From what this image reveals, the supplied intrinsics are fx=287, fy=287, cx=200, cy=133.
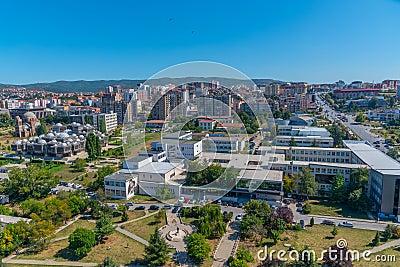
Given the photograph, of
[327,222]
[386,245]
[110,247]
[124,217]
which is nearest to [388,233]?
[386,245]

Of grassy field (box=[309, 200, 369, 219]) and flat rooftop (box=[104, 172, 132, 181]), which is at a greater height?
flat rooftop (box=[104, 172, 132, 181])

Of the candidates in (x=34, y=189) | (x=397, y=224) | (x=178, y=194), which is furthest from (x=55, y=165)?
(x=397, y=224)

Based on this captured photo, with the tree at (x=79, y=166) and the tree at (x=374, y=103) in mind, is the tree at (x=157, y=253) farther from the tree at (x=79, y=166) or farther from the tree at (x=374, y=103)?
the tree at (x=374, y=103)

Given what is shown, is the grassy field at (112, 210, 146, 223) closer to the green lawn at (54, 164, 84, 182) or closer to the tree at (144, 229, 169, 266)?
the tree at (144, 229, 169, 266)

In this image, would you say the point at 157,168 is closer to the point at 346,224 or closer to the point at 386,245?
the point at 346,224

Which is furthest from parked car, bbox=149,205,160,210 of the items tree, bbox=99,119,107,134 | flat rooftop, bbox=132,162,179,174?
tree, bbox=99,119,107,134

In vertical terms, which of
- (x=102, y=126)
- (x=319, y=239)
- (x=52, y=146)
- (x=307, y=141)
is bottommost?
(x=319, y=239)

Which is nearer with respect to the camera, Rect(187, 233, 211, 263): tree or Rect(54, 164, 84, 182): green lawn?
Rect(187, 233, 211, 263): tree
